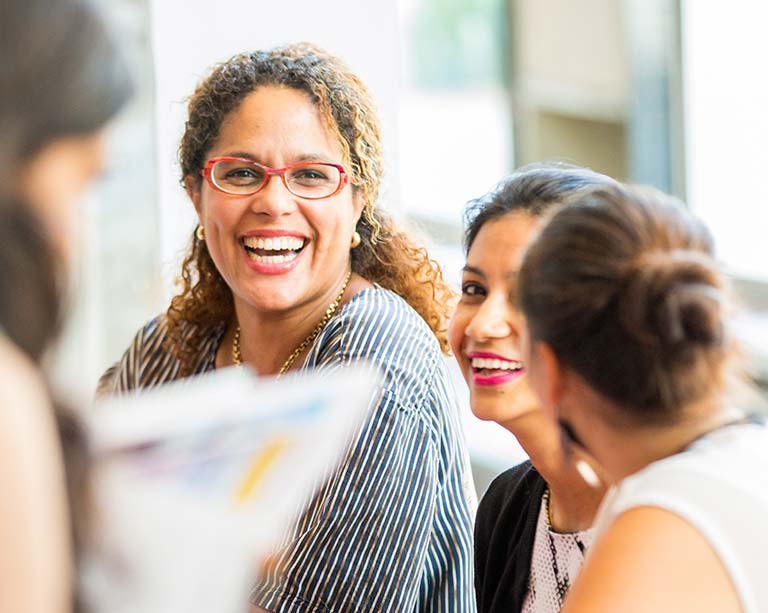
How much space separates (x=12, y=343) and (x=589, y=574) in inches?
23.5

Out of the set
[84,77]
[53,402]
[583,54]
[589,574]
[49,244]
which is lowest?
[589,574]

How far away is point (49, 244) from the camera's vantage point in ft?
2.80

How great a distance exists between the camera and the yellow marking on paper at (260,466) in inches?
35.8

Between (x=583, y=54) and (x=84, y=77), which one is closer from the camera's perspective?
(x=84, y=77)

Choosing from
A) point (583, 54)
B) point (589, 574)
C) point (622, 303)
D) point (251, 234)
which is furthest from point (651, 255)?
point (583, 54)

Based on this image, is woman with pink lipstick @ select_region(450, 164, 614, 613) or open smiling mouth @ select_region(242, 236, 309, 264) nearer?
woman with pink lipstick @ select_region(450, 164, 614, 613)

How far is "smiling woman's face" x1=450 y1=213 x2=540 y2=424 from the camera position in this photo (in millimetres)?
1809

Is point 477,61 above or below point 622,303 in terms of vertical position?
above

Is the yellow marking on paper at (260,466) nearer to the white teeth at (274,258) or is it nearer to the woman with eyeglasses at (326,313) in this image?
the woman with eyeglasses at (326,313)

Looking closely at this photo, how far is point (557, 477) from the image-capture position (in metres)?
1.81

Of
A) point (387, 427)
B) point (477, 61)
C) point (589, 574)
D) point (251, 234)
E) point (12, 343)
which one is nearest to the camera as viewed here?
point (12, 343)

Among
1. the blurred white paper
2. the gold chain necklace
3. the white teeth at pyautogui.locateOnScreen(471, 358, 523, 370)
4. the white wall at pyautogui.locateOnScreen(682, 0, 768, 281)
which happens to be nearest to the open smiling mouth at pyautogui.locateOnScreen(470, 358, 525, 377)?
the white teeth at pyautogui.locateOnScreen(471, 358, 523, 370)

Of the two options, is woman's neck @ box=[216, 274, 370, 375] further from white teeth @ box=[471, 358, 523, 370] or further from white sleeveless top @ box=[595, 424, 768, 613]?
white sleeveless top @ box=[595, 424, 768, 613]

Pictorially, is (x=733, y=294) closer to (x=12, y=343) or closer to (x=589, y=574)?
(x=589, y=574)
